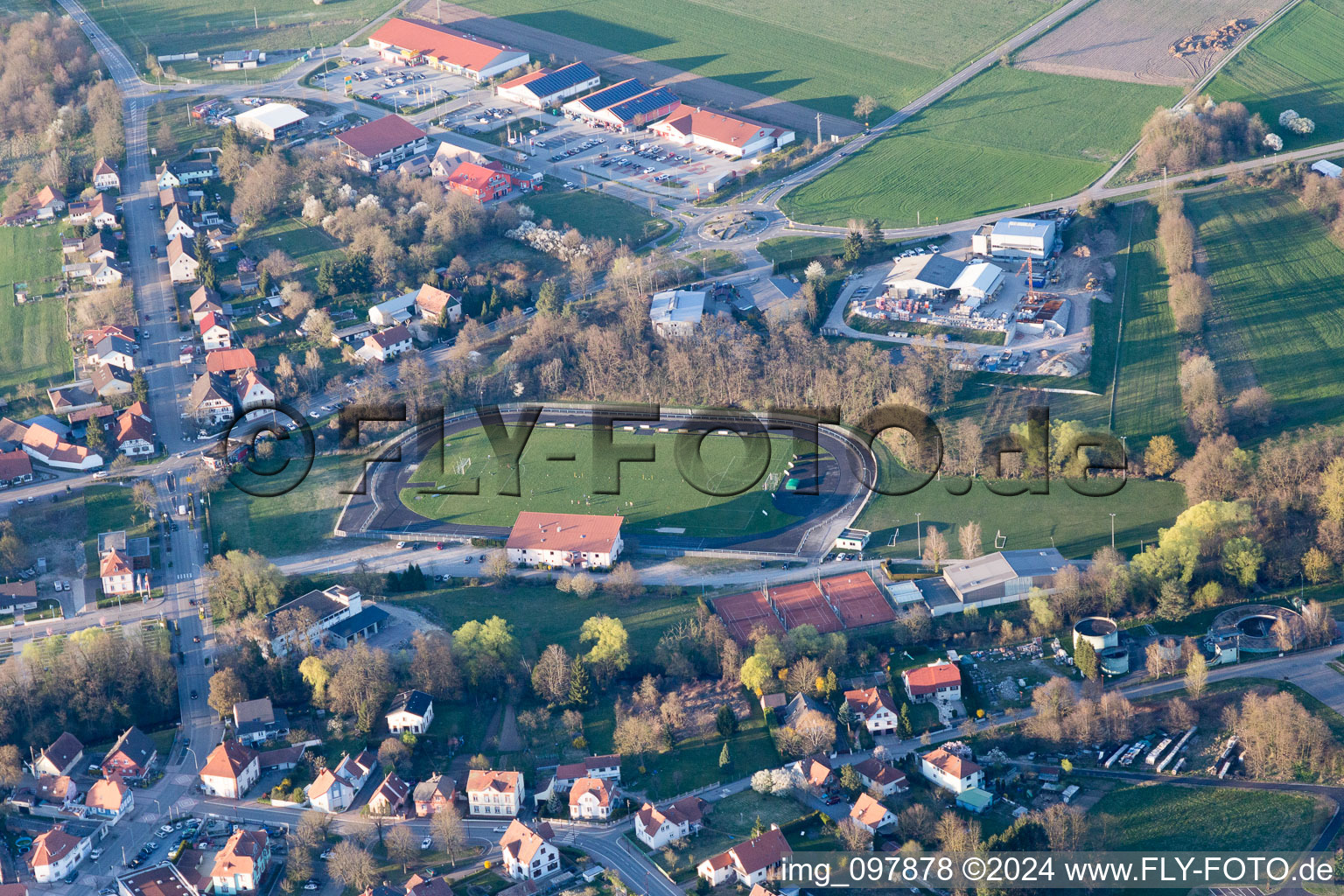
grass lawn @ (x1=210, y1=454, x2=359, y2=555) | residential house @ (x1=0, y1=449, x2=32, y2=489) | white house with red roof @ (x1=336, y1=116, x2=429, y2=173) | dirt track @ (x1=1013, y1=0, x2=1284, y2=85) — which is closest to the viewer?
grass lawn @ (x1=210, y1=454, x2=359, y2=555)

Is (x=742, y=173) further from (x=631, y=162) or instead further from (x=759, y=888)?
(x=759, y=888)

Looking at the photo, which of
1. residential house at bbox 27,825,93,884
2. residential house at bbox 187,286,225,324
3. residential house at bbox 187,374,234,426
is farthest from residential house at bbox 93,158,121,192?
residential house at bbox 27,825,93,884

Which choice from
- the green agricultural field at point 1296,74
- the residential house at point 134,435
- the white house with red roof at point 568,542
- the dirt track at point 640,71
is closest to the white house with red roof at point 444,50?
the dirt track at point 640,71

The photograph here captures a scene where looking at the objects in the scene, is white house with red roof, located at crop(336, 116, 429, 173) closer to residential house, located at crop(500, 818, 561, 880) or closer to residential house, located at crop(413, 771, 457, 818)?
residential house, located at crop(413, 771, 457, 818)

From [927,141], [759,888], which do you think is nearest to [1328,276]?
[927,141]

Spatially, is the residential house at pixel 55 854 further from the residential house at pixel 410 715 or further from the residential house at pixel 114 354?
the residential house at pixel 114 354

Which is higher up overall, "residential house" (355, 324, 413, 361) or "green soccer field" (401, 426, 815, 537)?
"residential house" (355, 324, 413, 361)

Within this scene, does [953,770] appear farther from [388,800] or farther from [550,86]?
[550,86]
